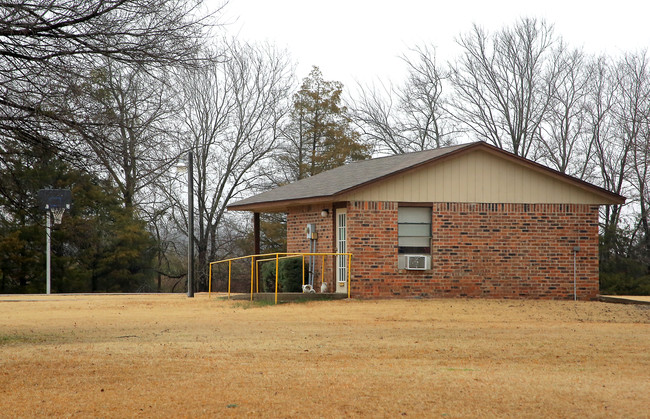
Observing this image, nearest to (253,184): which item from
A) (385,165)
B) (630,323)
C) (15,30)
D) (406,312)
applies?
(385,165)

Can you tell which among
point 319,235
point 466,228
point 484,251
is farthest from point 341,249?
point 484,251

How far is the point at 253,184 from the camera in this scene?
3681 centimetres

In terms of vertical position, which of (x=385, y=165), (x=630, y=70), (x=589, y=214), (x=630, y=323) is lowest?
(x=630, y=323)

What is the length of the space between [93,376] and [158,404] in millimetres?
1655

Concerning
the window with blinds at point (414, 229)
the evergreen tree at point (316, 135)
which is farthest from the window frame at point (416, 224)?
the evergreen tree at point (316, 135)

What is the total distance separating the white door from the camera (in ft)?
61.1

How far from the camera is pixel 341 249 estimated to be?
18.9m

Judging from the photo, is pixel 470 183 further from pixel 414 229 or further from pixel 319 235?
pixel 319 235

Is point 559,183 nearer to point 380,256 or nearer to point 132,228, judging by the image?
point 380,256

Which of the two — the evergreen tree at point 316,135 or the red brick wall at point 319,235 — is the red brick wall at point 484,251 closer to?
the red brick wall at point 319,235

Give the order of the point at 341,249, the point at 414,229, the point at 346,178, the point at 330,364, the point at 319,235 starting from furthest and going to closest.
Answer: the point at 346,178 → the point at 319,235 → the point at 341,249 → the point at 414,229 → the point at 330,364

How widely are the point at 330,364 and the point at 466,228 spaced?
10858 millimetres

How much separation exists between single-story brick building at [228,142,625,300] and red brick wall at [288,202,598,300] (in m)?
0.02

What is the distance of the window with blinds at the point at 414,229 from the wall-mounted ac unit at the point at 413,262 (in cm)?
18
